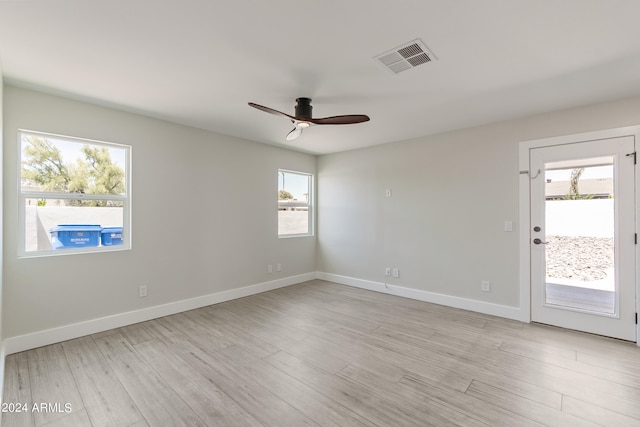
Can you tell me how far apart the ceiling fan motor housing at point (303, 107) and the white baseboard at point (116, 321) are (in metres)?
2.96

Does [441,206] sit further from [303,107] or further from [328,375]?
[328,375]

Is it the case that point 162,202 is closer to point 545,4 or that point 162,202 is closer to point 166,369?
point 166,369

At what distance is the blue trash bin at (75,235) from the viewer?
9.77 ft

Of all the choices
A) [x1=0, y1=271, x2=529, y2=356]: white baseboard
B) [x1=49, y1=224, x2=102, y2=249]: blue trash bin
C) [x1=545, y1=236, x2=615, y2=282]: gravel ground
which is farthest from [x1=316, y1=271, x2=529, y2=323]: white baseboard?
[x1=49, y1=224, x2=102, y2=249]: blue trash bin

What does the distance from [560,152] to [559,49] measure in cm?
168

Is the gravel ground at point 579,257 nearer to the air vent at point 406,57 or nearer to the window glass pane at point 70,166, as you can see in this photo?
the air vent at point 406,57

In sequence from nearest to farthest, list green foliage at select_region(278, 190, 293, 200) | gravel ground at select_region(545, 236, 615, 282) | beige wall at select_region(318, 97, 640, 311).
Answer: gravel ground at select_region(545, 236, 615, 282) → beige wall at select_region(318, 97, 640, 311) → green foliage at select_region(278, 190, 293, 200)

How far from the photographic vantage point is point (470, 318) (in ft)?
11.8

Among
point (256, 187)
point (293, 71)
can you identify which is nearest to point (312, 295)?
point (256, 187)

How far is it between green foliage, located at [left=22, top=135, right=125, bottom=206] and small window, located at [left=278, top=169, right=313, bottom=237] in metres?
2.53

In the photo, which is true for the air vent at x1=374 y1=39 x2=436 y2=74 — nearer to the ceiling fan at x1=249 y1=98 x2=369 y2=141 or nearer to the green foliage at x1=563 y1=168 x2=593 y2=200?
the ceiling fan at x1=249 y1=98 x2=369 y2=141

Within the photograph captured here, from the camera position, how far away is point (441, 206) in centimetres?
420

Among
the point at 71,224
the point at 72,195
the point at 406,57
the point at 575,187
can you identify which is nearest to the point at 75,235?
the point at 71,224

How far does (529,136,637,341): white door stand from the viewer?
2.95m
